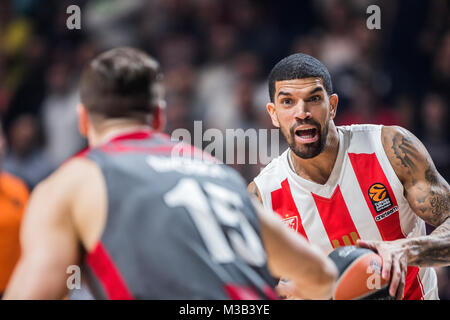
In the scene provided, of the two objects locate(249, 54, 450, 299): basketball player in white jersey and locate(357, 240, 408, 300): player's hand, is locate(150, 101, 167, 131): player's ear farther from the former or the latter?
locate(249, 54, 450, 299): basketball player in white jersey

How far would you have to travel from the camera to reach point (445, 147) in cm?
628

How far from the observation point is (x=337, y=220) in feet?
13.1

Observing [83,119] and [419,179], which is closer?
[83,119]

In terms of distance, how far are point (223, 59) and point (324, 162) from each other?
3762mm

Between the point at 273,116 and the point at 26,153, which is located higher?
the point at 273,116

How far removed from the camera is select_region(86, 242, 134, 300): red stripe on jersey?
195cm

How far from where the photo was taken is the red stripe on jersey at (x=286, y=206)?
405cm

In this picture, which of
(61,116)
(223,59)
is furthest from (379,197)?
(61,116)

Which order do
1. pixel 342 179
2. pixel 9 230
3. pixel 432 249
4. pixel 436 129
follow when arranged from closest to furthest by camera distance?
1. pixel 432 249
2. pixel 342 179
3. pixel 9 230
4. pixel 436 129

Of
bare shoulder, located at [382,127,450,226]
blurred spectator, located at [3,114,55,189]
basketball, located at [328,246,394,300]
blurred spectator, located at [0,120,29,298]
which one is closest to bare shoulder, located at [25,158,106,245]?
basketball, located at [328,246,394,300]

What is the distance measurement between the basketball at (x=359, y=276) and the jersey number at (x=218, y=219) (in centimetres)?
115

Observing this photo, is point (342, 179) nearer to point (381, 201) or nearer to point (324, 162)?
point (324, 162)

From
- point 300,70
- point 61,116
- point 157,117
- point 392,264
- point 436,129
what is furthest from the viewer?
point 61,116

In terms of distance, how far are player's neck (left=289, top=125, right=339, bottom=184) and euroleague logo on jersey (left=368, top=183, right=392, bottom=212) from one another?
30 centimetres
